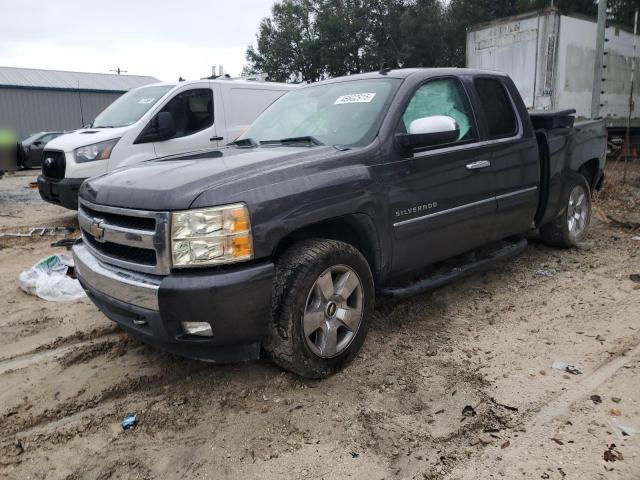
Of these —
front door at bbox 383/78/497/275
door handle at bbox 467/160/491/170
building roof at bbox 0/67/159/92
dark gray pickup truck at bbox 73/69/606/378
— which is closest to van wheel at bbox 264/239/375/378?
dark gray pickup truck at bbox 73/69/606/378

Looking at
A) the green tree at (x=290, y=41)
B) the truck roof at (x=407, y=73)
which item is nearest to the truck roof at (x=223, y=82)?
the truck roof at (x=407, y=73)

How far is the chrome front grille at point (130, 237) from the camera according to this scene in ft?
9.07

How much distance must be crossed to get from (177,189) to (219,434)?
4.16ft

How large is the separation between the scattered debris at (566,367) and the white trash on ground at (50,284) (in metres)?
3.87

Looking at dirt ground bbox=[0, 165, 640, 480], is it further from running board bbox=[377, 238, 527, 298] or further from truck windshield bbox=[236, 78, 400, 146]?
truck windshield bbox=[236, 78, 400, 146]

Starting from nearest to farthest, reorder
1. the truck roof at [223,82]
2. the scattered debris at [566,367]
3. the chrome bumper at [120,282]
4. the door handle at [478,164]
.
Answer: the chrome bumper at [120,282]
the scattered debris at [566,367]
the door handle at [478,164]
the truck roof at [223,82]

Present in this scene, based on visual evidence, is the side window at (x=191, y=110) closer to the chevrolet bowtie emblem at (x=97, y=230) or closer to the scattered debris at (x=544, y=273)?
Answer: the chevrolet bowtie emblem at (x=97, y=230)

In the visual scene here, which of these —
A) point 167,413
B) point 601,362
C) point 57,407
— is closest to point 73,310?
point 57,407

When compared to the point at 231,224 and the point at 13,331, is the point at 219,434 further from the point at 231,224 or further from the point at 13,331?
the point at 13,331

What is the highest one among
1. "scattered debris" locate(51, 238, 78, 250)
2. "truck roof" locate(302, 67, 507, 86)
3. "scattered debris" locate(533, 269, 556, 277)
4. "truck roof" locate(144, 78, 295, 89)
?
"truck roof" locate(144, 78, 295, 89)

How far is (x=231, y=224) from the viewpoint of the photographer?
2.75m

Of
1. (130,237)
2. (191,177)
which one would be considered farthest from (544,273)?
(130,237)

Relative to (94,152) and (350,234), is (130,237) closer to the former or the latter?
(350,234)

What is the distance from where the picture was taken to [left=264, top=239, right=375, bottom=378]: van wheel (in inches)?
117
